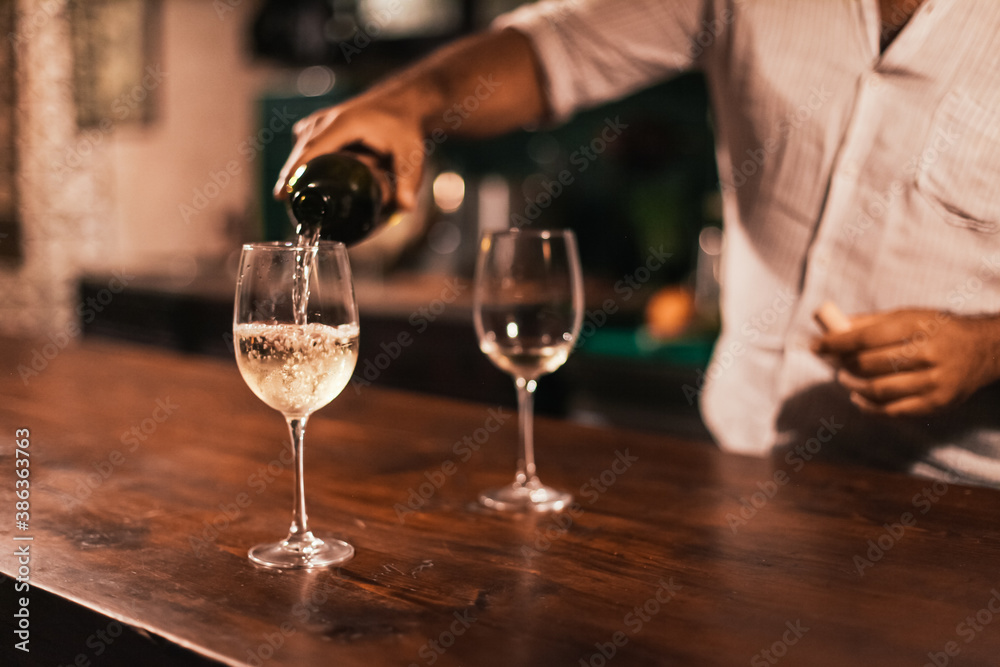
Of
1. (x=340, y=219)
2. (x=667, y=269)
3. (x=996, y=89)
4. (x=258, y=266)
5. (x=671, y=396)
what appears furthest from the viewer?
(x=667, y=269)

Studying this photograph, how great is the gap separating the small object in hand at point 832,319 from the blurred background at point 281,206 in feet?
4.89


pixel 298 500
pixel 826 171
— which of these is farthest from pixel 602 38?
pixel 298 500

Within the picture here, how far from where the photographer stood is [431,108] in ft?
4.15

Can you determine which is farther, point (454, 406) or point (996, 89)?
point (454, 406)

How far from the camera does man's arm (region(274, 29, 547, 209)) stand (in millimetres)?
1113

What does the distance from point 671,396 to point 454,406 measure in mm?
1238

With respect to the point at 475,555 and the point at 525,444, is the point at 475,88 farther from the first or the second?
the point at 475,555

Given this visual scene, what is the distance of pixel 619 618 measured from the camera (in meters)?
0.62

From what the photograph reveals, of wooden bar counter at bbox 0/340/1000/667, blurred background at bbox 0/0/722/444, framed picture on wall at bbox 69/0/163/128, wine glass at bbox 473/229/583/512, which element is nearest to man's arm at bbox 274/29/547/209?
wine glass at bbox 473/229/583/512

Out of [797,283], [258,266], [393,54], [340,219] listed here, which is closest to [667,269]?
[393,54]

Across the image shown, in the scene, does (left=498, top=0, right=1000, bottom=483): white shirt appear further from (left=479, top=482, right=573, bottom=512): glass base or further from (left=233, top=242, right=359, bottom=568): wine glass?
(left=233, top=242, right=359, bottom=568): wine glass

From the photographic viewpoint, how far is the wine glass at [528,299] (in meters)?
0.96

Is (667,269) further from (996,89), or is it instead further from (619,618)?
(619,618)

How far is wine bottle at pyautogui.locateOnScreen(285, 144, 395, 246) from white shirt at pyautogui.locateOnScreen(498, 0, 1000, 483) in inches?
16.8
